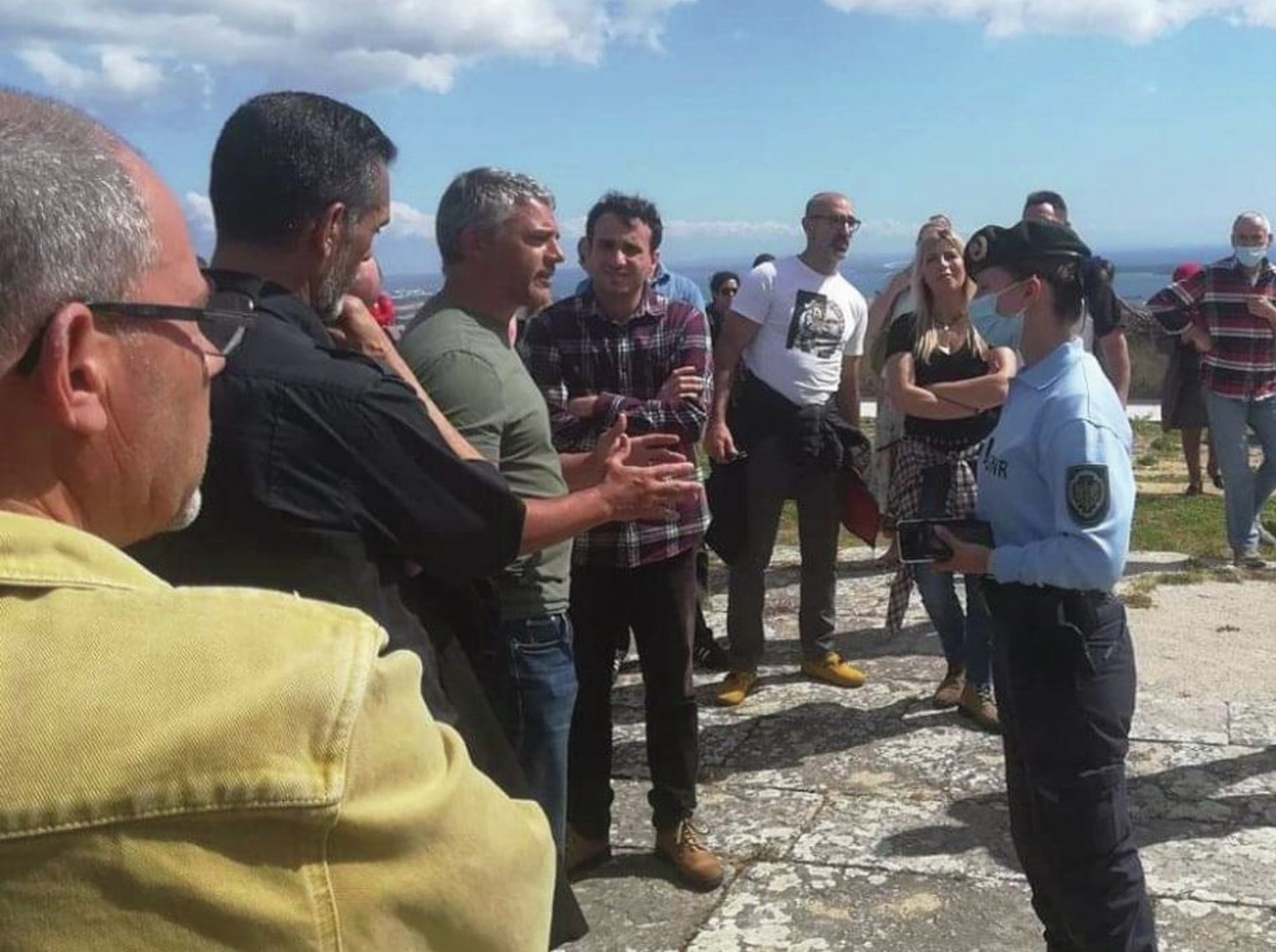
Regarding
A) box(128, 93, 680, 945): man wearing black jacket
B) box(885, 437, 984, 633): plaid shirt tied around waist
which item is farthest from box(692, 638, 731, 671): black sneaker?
box(128, 93, 680, 945): man wearing black jacket

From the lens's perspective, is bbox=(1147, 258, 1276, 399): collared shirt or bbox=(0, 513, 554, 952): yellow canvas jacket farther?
bbox=(1147, 258, 1276, 399): collared shirt

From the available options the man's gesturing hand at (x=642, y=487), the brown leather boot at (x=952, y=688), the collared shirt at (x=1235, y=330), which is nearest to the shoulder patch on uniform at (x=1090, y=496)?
the man's gesturing hand at (x=642, y=487)

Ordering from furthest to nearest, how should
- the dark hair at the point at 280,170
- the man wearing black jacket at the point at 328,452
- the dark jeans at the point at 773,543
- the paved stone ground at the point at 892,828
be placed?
the dark jeans at the point at 773,543, the paved stone ground at the point at 892,828, the dark hair at the point at 280,170, the man wearing black jacket at the point at 328,452

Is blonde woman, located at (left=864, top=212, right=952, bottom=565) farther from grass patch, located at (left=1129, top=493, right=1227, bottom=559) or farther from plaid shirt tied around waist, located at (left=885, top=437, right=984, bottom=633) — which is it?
grass patch, located at (left=1129, top=493, right=1227, bottom=559)

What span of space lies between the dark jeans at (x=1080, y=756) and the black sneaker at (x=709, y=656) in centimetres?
311

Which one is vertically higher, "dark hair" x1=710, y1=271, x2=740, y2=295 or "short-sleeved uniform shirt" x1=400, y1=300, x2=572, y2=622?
"dark hair" x1=710, y1=271, x2=740, y2=295

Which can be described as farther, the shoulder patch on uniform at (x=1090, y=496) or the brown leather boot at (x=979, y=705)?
the brown leather boot at (x=979, y=705)

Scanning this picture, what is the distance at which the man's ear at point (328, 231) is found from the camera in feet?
7.72

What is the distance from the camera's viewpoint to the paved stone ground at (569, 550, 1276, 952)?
141 inches

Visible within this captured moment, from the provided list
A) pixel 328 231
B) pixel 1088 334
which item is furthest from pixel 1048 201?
pixel 328 231

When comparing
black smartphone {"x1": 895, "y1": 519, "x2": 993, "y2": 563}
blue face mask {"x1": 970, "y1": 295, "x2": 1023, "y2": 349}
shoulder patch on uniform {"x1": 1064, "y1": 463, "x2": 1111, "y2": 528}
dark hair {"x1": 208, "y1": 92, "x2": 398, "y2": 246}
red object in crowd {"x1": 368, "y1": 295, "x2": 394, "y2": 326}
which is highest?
dark hair {"x1": 208, "y1": 92, "x2": 398, "y2": 246}

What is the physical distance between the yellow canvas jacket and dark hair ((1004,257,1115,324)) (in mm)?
2478

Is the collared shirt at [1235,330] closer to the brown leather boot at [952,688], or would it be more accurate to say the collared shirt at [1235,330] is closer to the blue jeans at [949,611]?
the blue jeans at [949,611]

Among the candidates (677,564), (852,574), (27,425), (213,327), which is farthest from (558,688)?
(852,574)
